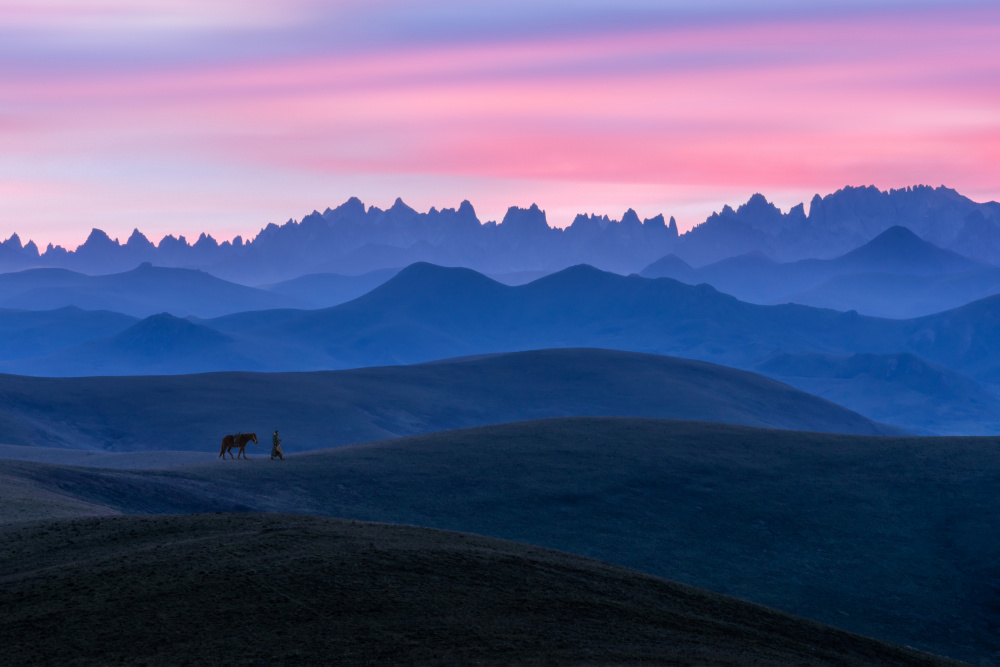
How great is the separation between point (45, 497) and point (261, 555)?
2102 centimetres

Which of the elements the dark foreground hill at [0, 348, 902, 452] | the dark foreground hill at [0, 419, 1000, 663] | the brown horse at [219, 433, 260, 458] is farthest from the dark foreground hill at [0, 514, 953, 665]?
the dark foreground hill at [0, 348, 902, 452]

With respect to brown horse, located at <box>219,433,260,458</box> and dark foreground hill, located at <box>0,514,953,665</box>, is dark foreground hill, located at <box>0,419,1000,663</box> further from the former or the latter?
dark foreground hill, located at <box>0,514,953,665</box>

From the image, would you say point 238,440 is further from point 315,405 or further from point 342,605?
point 315,405

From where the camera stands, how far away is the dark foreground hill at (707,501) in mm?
50812

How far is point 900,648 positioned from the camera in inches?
1242

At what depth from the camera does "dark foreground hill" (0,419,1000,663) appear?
5081 centimetres

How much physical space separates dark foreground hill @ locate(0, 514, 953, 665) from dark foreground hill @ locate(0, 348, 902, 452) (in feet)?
319

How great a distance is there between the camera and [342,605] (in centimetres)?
2403

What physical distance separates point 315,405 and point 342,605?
138m

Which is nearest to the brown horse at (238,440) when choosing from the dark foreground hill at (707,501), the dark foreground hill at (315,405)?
the dark foreground hill at (707,501)

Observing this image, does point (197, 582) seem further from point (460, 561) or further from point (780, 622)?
point (780, 622)

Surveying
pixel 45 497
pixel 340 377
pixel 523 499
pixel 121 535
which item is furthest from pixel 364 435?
pixel 121 535

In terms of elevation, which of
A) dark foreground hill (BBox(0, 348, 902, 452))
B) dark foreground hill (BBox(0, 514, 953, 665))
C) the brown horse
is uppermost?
dark foreground hill (BBox(0, 348, 902, 452))

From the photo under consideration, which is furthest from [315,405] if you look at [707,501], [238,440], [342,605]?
[342,605]
